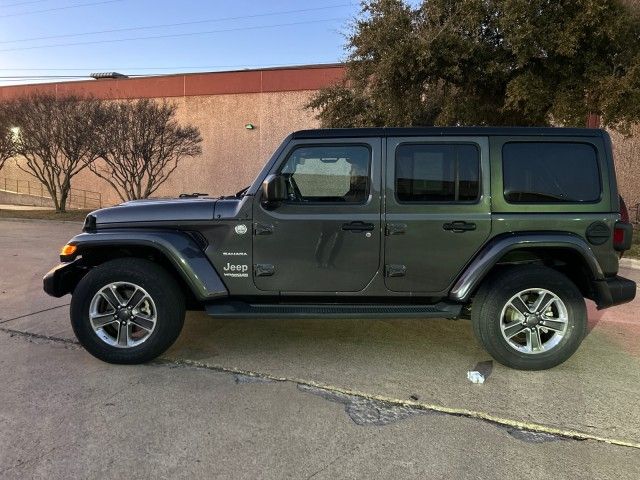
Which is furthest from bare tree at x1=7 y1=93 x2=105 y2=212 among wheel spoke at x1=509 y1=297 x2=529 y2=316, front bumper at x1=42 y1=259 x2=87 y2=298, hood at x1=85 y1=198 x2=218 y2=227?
wheel spoke at x1=509 y1=297 x2=529 y2=316

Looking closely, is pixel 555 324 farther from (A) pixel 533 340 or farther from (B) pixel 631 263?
(B) pixel 631 263

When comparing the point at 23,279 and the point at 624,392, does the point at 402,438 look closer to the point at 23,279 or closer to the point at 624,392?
the point at 624,392

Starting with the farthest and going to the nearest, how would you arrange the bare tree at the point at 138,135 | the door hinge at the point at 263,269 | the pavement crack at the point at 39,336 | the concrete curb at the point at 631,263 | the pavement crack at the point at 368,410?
1. the bare tree at the point at 138,135
2. the concrete curb at the point at 631,263
3. the pavement crack at the point at 39,336
4. the door hinge at the point at 263,269
5. the pavement crack at the point at 368,410

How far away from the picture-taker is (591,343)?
16.4ft

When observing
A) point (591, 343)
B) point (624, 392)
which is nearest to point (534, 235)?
point (624, 392)

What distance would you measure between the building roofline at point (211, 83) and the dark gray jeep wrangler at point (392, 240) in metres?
21.0

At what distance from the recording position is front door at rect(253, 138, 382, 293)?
4.16 meters

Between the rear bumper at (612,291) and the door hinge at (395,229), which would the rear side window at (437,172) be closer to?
the door hinge at (395,229)

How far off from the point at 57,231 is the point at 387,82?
432 inches

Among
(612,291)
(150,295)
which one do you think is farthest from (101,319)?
(612,291)

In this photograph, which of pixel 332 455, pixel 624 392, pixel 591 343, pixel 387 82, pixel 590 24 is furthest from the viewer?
pixel 387 82

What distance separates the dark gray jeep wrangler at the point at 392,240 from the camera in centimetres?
412

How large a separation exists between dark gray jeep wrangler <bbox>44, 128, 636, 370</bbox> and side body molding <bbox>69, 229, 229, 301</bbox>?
11mm

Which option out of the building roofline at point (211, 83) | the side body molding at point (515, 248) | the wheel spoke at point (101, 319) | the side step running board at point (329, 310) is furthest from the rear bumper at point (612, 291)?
the building roofline at point (211, 83)
